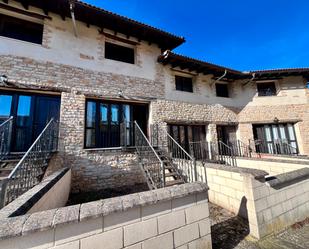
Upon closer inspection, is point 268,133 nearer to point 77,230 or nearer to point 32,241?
point 77,230

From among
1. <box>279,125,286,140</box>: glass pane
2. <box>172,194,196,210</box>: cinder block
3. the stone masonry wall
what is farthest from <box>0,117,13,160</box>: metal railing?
<box>279,125,286,140</box>: glass pane

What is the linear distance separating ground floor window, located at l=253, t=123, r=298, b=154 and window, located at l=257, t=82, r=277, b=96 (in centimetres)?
213

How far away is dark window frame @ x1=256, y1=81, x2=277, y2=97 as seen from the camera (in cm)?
1055

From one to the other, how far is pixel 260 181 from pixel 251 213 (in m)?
0.62

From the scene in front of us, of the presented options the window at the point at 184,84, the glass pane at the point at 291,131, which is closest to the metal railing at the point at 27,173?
the window at the point at 184,84

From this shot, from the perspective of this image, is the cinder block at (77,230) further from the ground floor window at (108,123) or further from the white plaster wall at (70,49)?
the white plaster wall at (70,49)

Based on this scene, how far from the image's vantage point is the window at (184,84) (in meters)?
8.82

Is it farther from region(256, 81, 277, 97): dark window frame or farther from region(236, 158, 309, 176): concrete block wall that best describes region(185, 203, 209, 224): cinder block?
region(256, 81, 277, 97): dark window frame

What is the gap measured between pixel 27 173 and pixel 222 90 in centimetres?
1054

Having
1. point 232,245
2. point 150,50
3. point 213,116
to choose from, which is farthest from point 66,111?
point 213,116

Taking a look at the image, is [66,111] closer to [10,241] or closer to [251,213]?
[10,241]

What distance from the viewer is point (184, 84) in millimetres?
9023

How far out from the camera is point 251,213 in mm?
3012

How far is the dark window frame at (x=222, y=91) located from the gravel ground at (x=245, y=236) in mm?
7805
